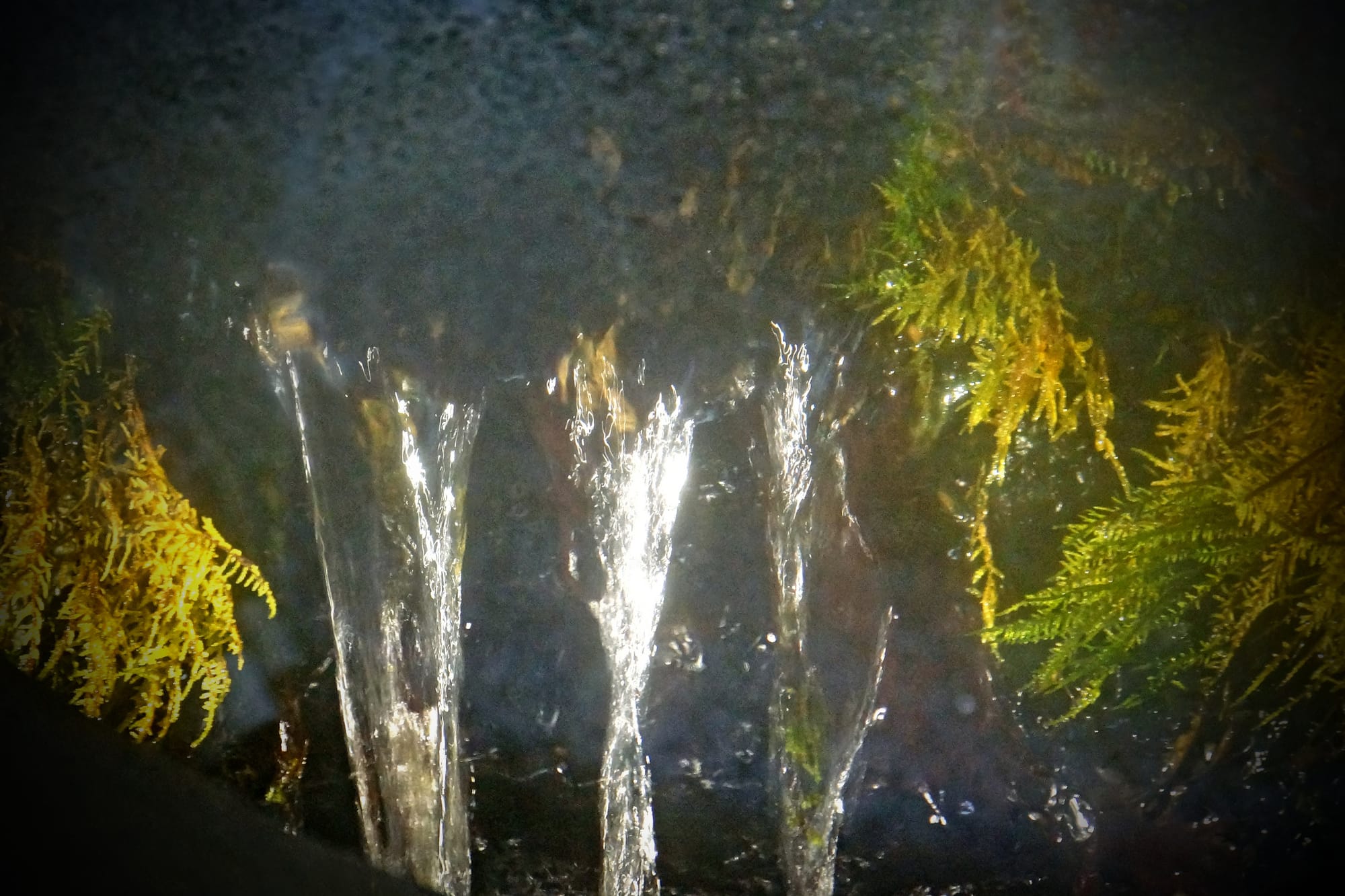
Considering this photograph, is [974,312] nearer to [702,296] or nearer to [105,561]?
[702,296]

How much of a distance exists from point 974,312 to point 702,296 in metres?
0.28

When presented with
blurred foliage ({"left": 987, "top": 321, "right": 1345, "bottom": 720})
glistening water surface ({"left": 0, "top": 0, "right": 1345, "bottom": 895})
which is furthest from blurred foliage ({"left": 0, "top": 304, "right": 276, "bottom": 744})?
blurred foliage ({"left": 987, "top": 321, "right": 1345, "bottom": 720})

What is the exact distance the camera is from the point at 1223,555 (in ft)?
3.59

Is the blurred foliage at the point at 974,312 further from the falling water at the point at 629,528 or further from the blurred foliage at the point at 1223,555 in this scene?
the falling water at the point at 629,528

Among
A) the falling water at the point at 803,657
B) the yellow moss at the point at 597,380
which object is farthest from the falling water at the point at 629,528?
the falling water at the point at 803,657

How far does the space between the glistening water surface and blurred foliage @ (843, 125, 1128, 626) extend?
0.02 m

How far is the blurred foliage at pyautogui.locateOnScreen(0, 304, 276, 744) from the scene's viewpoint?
3.75ft

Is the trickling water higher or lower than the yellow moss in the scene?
lower

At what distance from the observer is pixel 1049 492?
1125 millimetres

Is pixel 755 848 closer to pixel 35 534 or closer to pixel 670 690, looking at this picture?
pixel 670 690

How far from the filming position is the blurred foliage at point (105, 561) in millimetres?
1144

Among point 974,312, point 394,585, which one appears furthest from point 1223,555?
point 394,585

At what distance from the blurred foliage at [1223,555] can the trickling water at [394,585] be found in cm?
62

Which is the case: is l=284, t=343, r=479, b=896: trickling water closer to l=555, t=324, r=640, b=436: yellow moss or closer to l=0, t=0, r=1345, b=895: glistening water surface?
l=0, t=0, r=1345, b=895: glistening water surface
